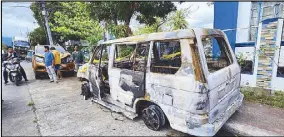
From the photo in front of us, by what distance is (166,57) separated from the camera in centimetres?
395

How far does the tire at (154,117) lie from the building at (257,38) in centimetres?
315

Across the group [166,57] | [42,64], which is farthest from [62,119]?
[42,64]

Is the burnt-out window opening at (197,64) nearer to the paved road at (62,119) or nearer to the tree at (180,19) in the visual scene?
the paved road at (62,119)

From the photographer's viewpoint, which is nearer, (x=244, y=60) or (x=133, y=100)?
(x=133, y=100)

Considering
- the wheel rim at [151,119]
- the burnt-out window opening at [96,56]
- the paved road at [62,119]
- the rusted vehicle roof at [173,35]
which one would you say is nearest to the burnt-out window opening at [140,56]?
the rusted vehicle roof at [173,35]

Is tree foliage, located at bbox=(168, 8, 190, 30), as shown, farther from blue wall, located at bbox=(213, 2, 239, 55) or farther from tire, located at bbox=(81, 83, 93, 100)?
tire, located at bbox=(81, 83, 93, 100)

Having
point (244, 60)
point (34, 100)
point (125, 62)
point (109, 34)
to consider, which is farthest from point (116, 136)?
point (109, 34)

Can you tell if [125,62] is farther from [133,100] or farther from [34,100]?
[34,100]

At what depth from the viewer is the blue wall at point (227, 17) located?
6180 mm

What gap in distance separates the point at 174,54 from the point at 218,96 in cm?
131

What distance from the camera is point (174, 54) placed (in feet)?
12.9

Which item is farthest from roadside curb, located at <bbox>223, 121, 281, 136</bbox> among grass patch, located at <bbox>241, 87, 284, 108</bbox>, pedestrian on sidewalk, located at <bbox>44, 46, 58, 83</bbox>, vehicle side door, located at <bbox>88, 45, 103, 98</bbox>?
pedestrian on sidewalk, located at <bbox>44, 46, 58, 83</bbox>

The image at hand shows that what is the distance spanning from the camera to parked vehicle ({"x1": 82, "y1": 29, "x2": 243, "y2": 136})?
9.01 ft

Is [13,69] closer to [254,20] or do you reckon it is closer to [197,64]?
[197,64]
